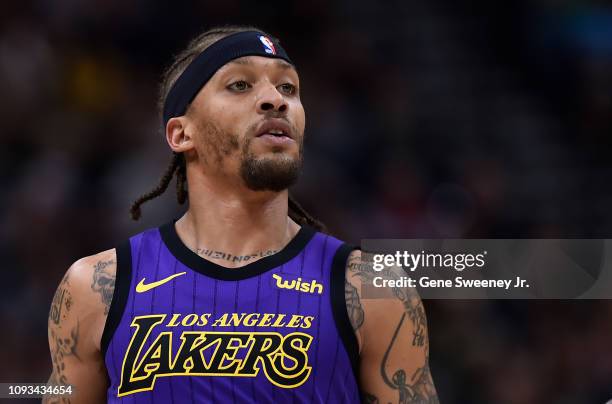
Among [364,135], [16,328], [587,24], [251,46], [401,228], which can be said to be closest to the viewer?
[251,46]

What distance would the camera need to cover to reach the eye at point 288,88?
13.6 ft

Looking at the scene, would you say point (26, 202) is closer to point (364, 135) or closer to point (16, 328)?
point (16, 328)

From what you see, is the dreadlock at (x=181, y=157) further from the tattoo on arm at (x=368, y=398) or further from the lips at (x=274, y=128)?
the tattoo on arm at (x=368, y=398)

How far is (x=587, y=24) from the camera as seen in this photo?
9.90 meters

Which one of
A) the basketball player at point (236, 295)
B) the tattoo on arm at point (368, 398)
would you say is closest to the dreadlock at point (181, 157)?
the basketball player at point (236, 295)

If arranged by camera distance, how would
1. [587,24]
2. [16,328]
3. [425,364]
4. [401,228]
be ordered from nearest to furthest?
[425,364]
[16,328]
[401,228]
[587,24]

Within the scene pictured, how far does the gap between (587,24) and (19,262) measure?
5.70m

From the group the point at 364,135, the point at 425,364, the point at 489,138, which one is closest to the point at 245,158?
the point at 425,364

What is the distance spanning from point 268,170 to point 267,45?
57 cm

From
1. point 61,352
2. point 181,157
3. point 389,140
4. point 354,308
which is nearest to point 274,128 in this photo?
point 181,157

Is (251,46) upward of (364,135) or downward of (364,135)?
downward

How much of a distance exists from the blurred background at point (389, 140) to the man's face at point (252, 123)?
3.92 metres

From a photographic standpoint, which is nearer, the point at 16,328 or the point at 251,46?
the point at 251,46

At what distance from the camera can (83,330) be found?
3930 mm
